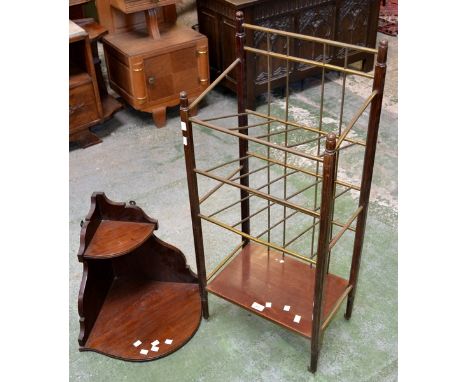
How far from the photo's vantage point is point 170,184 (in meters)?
3.12

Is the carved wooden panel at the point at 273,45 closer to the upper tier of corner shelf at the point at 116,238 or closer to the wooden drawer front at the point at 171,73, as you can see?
the wooden drawer front at the point at 171,73

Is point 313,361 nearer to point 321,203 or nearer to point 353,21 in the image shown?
point 321,203

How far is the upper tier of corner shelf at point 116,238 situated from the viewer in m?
2.04

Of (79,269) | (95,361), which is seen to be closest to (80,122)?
(79,269)

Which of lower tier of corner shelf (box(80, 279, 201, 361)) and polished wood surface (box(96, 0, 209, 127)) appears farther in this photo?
polished wood surface (box(96, 0, 209, 127))

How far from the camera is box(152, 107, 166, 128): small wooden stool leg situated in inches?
143

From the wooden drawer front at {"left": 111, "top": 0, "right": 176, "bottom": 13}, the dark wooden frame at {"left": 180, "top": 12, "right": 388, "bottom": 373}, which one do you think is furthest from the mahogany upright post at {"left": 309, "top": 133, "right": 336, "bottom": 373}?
the wooden drawer front at {"left": 111, "top": 0, "right": 176, "bottom": 13}

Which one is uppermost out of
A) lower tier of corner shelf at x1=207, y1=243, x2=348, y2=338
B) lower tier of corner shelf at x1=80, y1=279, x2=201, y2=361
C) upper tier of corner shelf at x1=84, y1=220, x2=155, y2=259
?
upper tier of corner shelf at x1=84, y1=220, x2=155, y2=259

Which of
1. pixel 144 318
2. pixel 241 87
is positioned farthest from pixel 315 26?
pixel 144 318

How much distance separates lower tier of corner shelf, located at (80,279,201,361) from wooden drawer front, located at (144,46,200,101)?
162 centimetres

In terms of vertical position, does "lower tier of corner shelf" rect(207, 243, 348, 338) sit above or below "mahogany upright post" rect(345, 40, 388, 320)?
below

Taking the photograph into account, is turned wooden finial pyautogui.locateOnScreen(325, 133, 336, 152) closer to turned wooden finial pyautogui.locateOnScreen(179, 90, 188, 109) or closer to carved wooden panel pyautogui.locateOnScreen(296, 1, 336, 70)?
turned wooden finial pyautogui.locateOnScreen(179, 90, 188, 109)

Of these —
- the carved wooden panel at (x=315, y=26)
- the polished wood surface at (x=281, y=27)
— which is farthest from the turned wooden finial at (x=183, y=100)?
the carved wooden panel at (x=315, y=26)

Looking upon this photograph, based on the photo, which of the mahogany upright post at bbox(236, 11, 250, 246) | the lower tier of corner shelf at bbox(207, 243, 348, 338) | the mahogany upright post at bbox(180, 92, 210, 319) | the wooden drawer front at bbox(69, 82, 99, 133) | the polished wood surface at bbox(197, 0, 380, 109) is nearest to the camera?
the mahogany upright post at bbox(180, 92, 210, 319)
